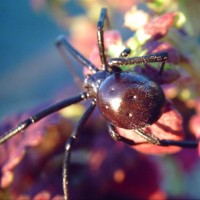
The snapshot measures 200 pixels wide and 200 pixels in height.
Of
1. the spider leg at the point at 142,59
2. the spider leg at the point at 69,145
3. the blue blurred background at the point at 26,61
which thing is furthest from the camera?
the blue blurred background at the point at 26,61

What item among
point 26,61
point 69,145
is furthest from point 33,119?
point 26,61

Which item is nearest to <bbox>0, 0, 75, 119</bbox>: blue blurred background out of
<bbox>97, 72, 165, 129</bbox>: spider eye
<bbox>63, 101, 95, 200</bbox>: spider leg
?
<bbox>63, 101, 95, 200</bbox>: spider leg

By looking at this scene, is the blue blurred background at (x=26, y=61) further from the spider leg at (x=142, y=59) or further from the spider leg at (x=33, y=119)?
the spider leg at (x=142, y=59)

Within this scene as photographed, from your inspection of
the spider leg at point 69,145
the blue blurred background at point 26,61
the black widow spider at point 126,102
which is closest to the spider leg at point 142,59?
the black widow spider at point 126,102

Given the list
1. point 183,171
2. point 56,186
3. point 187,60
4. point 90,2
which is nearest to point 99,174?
point 56,186

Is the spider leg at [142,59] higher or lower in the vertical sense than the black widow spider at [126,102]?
higher

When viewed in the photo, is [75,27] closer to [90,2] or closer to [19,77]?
[90,2]
